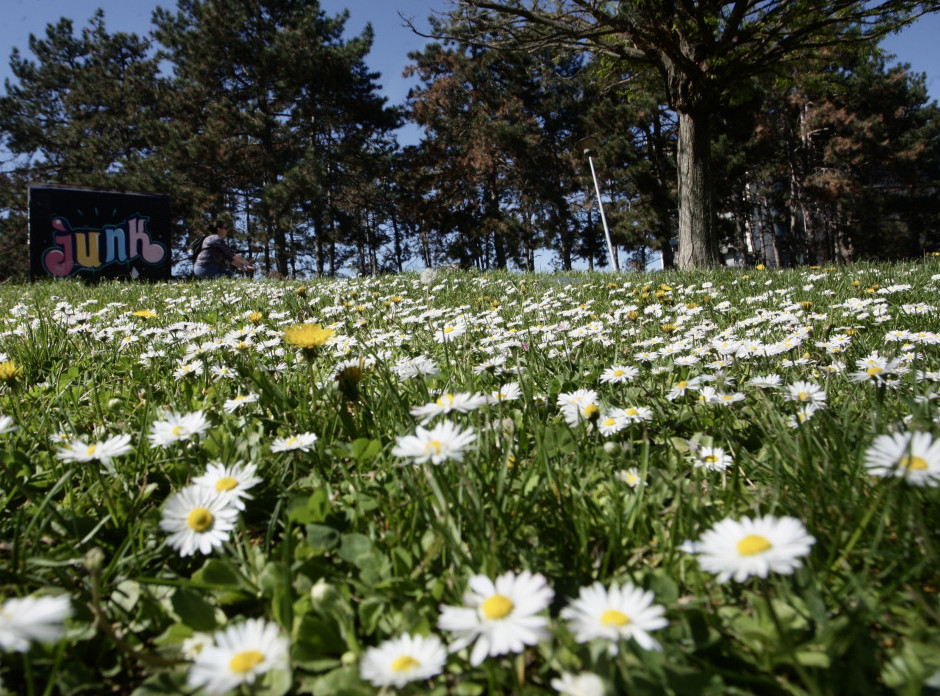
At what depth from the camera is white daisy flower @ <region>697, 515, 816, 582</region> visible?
618mm

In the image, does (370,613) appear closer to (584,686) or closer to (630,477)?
(584,686)

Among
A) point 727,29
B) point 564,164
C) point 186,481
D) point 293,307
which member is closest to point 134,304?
point 293,307

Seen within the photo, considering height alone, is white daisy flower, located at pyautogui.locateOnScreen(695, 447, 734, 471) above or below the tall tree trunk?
below

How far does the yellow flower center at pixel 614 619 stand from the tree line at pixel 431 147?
70.0 feet

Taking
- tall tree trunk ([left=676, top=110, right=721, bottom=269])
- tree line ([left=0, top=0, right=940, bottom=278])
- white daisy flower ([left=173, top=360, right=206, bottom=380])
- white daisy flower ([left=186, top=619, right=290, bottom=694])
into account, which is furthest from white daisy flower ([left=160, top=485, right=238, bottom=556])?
tree line ([left=0, top=0, right=940, bottom=278])

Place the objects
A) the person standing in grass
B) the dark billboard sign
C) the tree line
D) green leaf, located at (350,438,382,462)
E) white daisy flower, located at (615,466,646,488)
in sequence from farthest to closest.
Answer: the tree line < the dark billboard sign < the person standing in grass < green leaf, located at (350,438,382,462) < white daisy flower, located at (615,466,646,488)

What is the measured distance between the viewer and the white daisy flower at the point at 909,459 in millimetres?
735

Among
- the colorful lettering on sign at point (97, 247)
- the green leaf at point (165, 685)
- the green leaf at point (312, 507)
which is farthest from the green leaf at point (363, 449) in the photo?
the colorful lettering on sign at point (97, 247)

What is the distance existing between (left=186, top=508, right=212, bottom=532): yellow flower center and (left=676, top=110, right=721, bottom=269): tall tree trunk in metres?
8.86

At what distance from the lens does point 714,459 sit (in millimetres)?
1198

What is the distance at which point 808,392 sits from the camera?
132cm

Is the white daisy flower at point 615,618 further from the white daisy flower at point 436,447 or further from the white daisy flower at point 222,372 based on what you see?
the white daisy flower at point 222,372

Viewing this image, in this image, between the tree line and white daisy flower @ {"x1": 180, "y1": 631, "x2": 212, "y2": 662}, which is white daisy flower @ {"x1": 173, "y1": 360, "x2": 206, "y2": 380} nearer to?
white daisy flower @ {"x1": 180, "y1": 631, "x2": 212, "y2": 662}

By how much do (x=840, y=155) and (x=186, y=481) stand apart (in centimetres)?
3268
